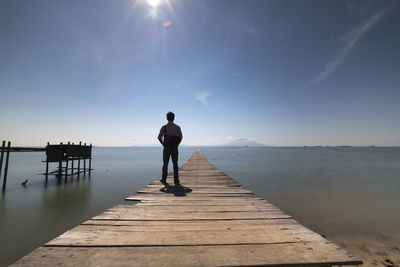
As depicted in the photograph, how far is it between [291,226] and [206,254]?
1.53 metres

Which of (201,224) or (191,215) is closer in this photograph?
(201,224)

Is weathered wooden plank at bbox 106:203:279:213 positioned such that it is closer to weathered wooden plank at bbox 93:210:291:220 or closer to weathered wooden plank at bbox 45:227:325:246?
weathered wooden plank at bbox 93:210:291:220

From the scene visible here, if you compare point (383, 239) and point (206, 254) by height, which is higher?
point (206, 254)

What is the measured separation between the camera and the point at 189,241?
2.11m

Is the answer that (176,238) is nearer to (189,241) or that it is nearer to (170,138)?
(189,241)

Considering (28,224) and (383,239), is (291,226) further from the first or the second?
(28,224)

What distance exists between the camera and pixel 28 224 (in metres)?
7.41

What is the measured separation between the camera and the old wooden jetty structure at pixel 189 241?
5.62 feet

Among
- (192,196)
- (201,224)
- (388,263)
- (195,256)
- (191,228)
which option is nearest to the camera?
(195,256)

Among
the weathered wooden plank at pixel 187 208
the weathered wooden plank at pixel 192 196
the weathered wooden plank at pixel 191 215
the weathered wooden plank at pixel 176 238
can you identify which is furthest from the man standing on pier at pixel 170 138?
the weathered wooden plank at pixel 176 238

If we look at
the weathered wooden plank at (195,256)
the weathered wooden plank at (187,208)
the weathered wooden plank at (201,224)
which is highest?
the weathered wooden plank at (195,256)

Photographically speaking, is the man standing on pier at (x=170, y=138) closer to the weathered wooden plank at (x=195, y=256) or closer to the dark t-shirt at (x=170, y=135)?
the dark t-shirt at (x=170, y=135)

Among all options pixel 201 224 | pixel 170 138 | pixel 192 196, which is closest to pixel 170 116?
pixel 170 138

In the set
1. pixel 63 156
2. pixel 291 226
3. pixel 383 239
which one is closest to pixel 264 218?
pixel 291 226
